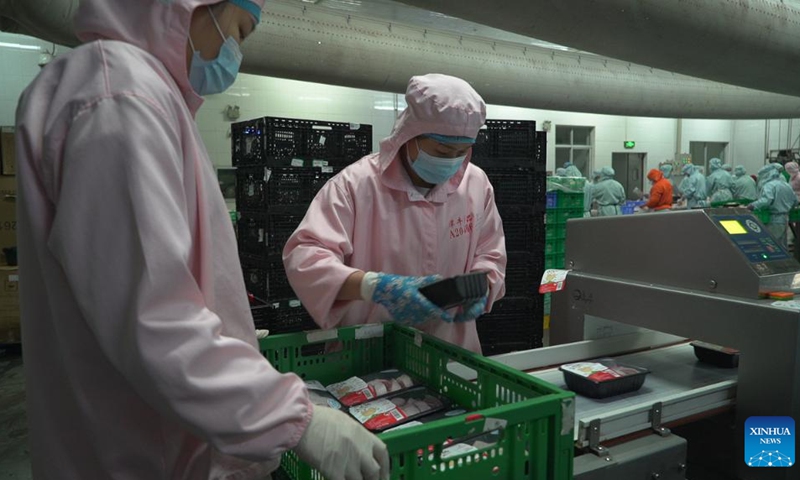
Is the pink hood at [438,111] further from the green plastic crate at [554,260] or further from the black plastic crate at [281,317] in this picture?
the green plastic crate at [554,260]

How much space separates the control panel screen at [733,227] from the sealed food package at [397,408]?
1.08m

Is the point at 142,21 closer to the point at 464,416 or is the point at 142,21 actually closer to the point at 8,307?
the point at 464,416

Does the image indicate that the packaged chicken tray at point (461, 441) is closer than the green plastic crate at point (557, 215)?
Yes

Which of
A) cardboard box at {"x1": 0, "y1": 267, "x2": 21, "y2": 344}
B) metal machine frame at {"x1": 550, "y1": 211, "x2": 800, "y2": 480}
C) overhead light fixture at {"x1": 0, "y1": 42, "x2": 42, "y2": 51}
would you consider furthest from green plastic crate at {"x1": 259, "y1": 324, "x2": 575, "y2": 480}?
overhead light fixture at {"x1": 0, "y1": 42, "x2": 42, "y2": 51}

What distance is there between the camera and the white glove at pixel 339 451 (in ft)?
2.53

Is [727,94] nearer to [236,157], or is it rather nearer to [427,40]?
[427,40]

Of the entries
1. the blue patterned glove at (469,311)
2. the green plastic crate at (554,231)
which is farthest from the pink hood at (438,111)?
the green plastic crate at (554,231)

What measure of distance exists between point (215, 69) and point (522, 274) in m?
3.45

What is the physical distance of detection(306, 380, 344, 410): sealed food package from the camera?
1302mm

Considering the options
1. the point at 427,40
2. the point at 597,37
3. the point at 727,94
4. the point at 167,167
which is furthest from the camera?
the point at 727,94

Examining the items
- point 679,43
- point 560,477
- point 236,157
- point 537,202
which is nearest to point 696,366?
point 560,477

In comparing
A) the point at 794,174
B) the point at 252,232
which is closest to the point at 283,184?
the point at 252,232

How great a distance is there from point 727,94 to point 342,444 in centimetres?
926

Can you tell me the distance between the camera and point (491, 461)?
36.5 inches
